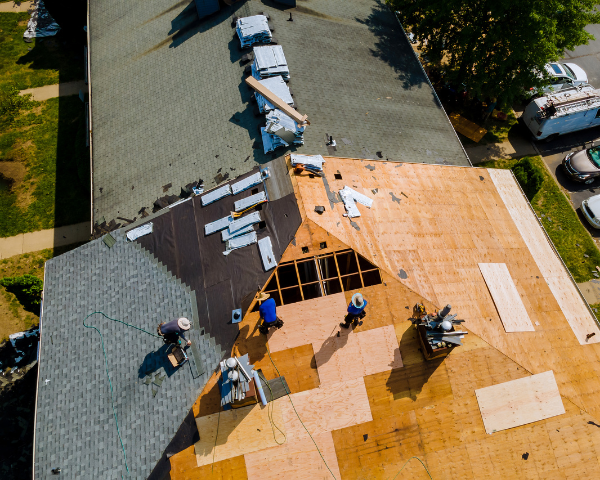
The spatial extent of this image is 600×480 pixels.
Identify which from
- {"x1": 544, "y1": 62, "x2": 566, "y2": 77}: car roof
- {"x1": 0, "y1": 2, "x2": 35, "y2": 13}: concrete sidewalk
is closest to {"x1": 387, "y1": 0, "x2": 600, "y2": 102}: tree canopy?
{"x1": 544, "y1": 62, "x2": 566, "y2": 77}: car roof

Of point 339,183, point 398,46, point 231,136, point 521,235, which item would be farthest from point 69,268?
point 398,46

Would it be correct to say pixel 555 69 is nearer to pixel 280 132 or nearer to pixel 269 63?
pixel 269 63

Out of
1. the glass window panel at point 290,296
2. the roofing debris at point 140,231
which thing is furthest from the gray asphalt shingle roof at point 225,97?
the glass window panel at point 290,296

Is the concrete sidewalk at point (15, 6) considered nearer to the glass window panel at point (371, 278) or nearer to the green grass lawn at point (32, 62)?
the green grass lawn at point (32, 62)

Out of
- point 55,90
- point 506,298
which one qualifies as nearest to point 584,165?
point 506,298

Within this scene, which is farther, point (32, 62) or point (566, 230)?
point (32, 62)

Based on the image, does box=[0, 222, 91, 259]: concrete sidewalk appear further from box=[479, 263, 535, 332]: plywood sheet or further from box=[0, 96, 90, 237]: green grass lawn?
box=[479, 263, 535, 332]: plywood sheet
